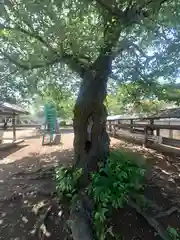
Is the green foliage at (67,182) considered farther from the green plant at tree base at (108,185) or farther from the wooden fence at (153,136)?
the wooden fence at (153,136)

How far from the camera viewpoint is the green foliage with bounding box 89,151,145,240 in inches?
166

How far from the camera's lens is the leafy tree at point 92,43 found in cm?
438

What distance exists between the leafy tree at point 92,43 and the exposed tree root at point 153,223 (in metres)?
1.26

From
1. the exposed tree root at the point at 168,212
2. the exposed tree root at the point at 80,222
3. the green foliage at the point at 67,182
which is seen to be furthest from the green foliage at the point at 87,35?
the exposed tree root at the point at 80,222

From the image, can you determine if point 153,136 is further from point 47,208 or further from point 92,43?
point 47,208

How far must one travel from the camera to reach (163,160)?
7.65 metres

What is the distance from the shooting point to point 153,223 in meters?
4.13

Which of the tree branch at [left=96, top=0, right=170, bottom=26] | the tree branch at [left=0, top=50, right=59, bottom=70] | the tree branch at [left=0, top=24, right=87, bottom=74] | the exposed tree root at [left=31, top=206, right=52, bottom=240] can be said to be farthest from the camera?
the tree branch at [left=0, top=50, right=59, bottom=70]

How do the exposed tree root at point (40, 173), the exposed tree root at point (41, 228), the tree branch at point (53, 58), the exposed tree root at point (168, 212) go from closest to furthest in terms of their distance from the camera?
1. the exposed tree root at point (41, 228)
2. the exposed tree root at point (168, 212)
3. the tree branch at point (53, 58)
4. the exposed tree root at point (40, 173)

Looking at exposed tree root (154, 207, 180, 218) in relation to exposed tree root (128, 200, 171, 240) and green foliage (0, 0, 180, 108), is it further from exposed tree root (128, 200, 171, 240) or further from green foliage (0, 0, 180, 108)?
green foliage (0, 0, 180, 108)

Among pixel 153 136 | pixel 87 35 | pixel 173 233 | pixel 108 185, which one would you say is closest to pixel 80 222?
pixel 108 185

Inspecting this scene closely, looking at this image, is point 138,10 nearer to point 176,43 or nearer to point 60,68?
point 176,43

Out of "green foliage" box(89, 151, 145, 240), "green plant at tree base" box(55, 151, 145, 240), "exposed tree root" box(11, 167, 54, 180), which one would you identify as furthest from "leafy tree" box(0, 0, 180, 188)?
"exposed tree root" box(11, 167, 54, 180)

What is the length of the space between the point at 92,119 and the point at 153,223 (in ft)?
8.44
